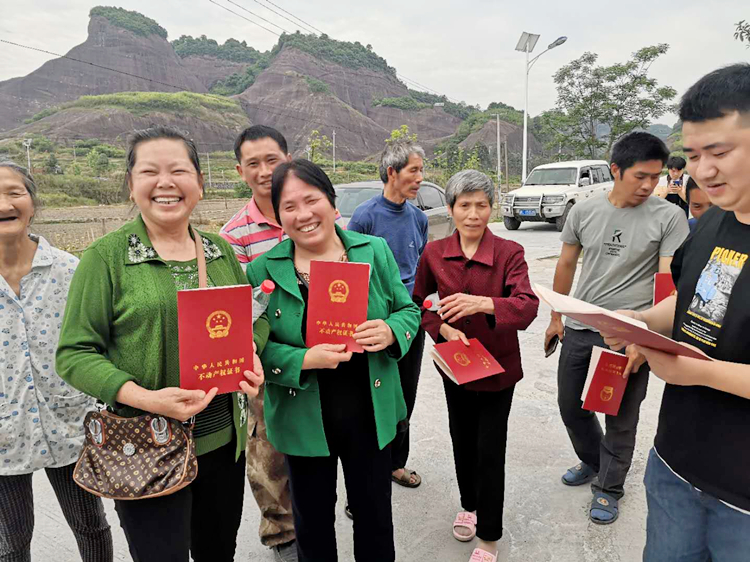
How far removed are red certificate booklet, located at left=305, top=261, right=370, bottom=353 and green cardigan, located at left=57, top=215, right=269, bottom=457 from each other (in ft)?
1.32

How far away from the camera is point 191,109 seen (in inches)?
2539

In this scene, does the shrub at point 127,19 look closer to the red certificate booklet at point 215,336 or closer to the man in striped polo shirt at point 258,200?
the man in striped polo shirt at point 258,200

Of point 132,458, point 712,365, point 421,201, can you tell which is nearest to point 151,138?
point 132,458

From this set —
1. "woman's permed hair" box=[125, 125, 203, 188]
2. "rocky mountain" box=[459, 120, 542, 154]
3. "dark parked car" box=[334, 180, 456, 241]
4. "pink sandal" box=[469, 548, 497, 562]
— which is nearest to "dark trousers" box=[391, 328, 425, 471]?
"pink sandal" box=[469, 548, 497, 562]

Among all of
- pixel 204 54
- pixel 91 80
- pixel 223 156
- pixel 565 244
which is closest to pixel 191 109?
pixel 223 156

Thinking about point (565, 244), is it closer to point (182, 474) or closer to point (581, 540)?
point (581, 540)

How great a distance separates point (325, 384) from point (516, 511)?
57.5 inches

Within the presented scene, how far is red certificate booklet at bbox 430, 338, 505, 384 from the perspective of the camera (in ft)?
6.13

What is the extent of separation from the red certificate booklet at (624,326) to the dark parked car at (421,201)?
19.9 ft

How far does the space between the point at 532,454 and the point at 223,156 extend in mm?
58299

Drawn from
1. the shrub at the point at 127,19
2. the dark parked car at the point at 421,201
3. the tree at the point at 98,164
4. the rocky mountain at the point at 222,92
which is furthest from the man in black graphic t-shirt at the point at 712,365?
the shrub at the point at 127,19

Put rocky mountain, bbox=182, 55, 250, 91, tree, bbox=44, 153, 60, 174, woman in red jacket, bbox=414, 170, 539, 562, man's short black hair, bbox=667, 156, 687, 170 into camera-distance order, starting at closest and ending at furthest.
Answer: woman in red jacket, bbox=414, 170, 539, 562, man's short black hair, bbox=667, 156, 687, 170, tree, bbox=44, 153, 60, 174, rocky mountain, bbox=182, 55, 250, 91

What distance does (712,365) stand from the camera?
1.05 meters

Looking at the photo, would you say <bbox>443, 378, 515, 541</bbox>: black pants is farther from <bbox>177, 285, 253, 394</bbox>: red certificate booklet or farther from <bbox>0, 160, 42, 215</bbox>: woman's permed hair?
<bbox>0, 160, 42, 215</bbox>: woman's permed hair
